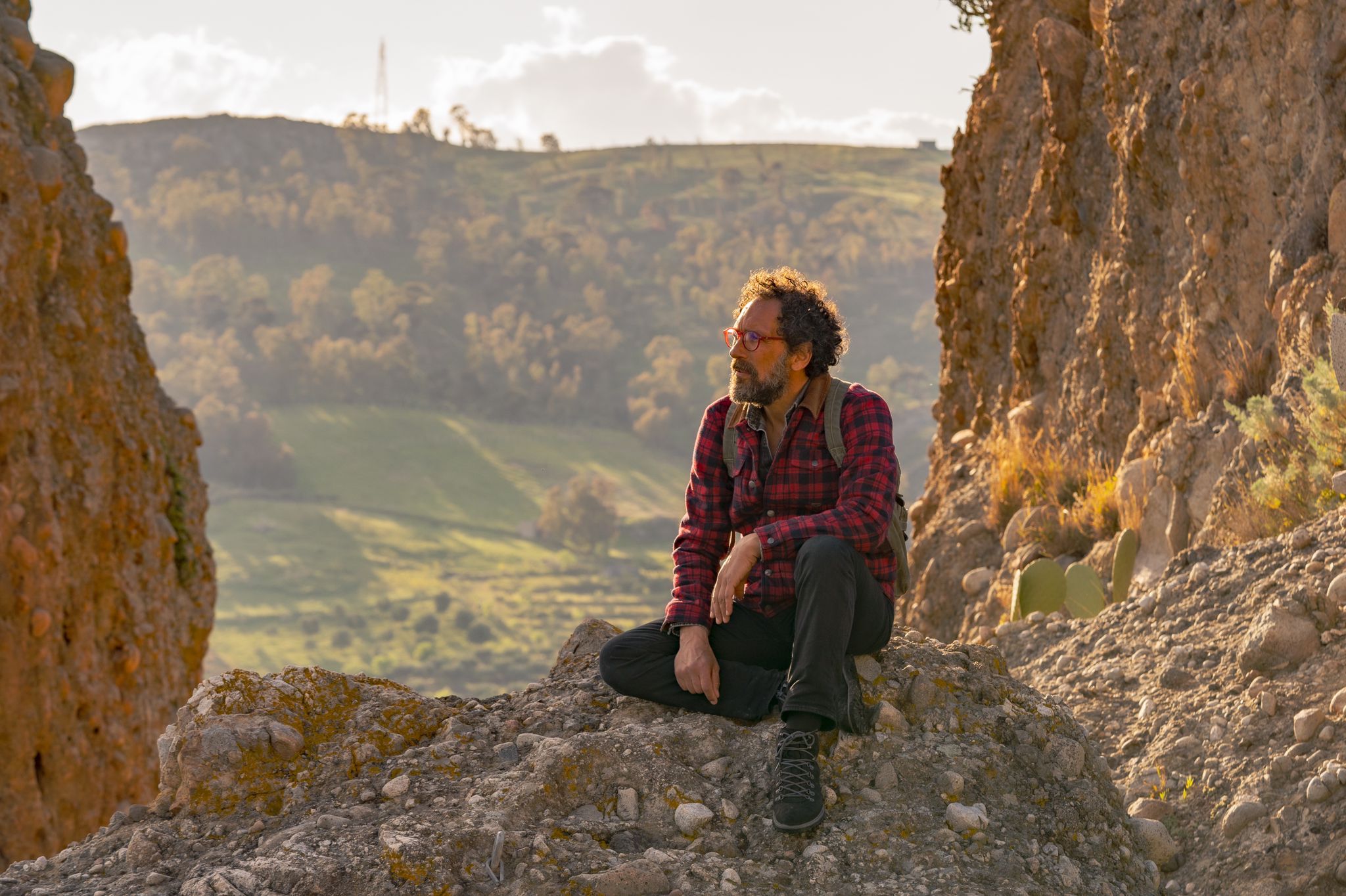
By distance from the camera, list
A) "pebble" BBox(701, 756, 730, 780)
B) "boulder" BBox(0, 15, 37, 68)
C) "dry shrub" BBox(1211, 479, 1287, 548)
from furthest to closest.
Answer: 1. "boulder" BBox(0, 15, 37, 68)
2. "dry shrub" BBox(1211, 479, 1287, 548)
3. "pebble" BBox(701, 756, 730, 780)

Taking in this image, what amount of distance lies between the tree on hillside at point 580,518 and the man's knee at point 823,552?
8865 cm

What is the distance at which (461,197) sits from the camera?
13775 centimetres

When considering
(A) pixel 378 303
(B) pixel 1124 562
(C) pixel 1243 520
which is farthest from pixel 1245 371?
(A) pixel 378 303

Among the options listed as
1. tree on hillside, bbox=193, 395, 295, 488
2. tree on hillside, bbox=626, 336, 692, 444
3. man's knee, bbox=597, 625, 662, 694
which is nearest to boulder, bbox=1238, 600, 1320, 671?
man's knee, bbox=597, 625, 662, 694

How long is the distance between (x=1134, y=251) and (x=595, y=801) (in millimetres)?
5362

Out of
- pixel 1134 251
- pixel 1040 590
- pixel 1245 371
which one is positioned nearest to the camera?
pixel 1245 371

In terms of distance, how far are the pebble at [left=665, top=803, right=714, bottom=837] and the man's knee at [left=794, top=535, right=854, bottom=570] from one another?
26.7 inches

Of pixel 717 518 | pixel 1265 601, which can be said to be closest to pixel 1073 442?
pixel 1265 601

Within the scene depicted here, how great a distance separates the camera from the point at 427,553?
297 feet

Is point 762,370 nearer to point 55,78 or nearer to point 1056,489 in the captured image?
point 1056,489

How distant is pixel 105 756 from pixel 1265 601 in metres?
6.61

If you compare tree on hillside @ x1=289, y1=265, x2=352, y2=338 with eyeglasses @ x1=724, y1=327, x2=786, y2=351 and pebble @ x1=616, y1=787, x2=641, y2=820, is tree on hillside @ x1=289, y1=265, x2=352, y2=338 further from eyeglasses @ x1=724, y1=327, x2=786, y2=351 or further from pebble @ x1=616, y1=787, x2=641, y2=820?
pebble @ x1=616, y1=787, x2=641, y2=820

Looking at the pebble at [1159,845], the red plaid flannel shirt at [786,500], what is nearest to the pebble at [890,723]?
the red plaid flannel shirt at [786,500]

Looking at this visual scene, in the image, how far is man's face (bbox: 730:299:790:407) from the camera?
3609 millimetres
